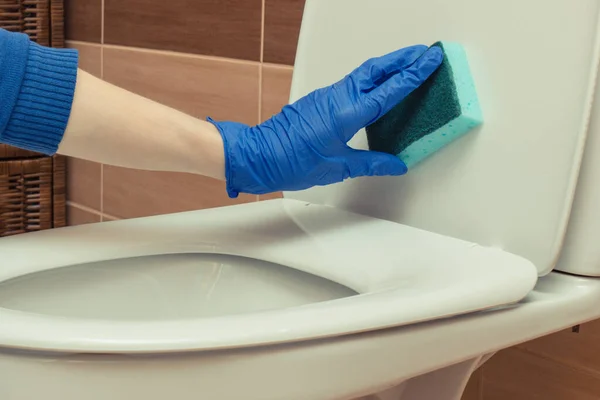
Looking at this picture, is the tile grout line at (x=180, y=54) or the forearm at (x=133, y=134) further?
the tile grout line at (x=180, y=54)

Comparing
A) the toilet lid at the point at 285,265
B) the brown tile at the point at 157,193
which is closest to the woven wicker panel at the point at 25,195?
the brown tile at the point at 157,193

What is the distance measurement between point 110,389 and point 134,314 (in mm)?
264

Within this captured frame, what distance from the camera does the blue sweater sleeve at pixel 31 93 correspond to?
25.0 inches

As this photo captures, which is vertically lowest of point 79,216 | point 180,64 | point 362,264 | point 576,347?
point 79,216

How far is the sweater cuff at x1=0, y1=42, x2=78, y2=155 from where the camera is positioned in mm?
639

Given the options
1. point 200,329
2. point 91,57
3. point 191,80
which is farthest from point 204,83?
point 200,329

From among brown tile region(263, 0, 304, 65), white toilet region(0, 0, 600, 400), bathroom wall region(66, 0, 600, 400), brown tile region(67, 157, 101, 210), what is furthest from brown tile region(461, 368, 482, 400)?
brown tile region(67, 157, 101, 210)

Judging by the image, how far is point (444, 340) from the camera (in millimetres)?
558

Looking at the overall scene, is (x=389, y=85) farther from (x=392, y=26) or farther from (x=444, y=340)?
(x=444, y=340)

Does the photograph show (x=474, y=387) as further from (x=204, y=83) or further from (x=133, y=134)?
(x=204, y=83)

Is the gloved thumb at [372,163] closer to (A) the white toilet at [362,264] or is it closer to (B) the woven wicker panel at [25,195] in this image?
(A) the white toilet at [362,264]

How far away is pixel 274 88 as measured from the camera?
112 cm

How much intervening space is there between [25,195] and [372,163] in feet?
3.20

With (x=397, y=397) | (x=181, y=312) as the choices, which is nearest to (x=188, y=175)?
(x=181, y=312)
